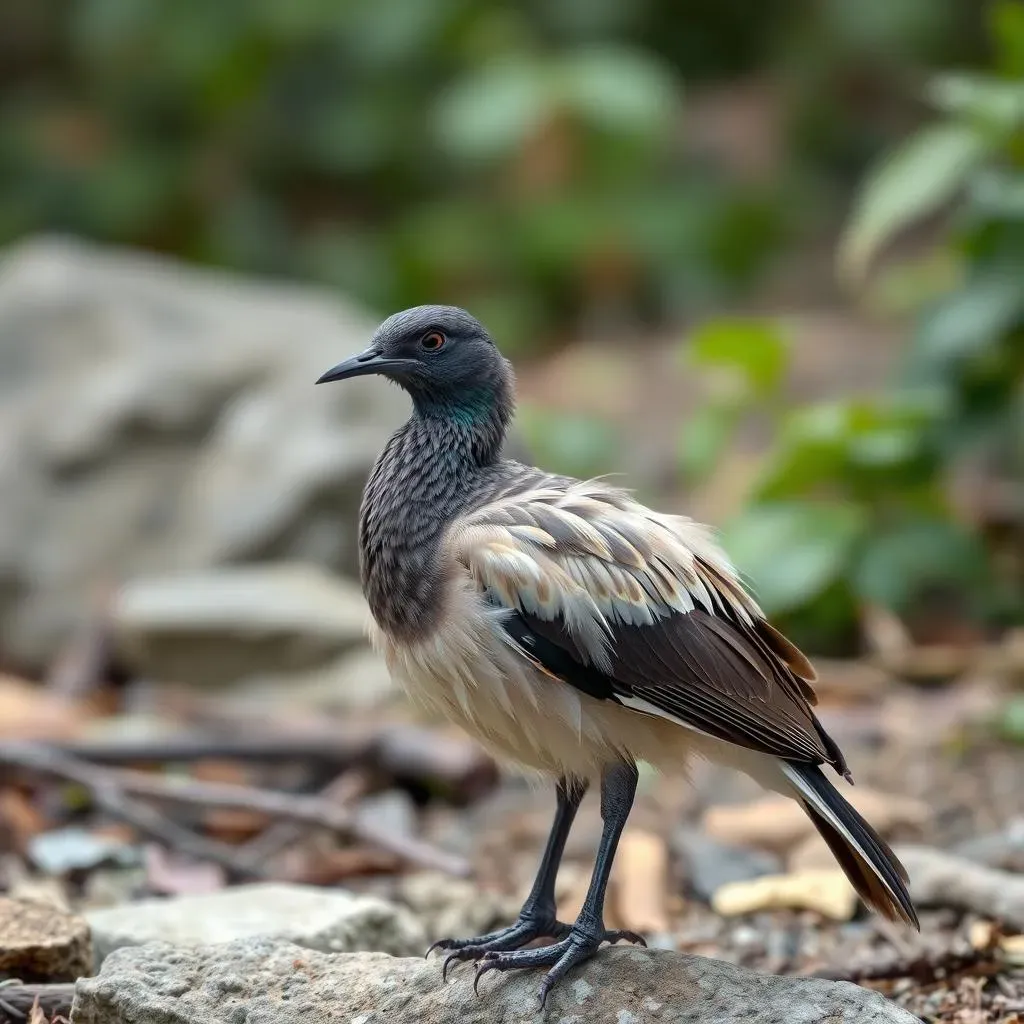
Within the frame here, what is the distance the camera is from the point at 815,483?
22.8 ft

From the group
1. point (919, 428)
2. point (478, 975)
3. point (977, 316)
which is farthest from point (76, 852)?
point (977, 316)

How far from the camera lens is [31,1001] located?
3596 millimetres

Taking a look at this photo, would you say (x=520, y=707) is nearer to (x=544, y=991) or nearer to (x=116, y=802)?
(x=544, y=991)

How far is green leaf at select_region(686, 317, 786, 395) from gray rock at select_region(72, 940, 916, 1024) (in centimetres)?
399

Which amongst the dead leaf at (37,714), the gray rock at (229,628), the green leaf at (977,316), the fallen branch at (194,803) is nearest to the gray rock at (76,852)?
the fallen branch at (194,803)

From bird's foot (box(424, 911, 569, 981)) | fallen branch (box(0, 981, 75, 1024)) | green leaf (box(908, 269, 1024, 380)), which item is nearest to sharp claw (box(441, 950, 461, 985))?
bird's foot (box(424, 911, 569, 981))

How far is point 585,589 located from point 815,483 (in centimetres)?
359

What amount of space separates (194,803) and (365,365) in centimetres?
228

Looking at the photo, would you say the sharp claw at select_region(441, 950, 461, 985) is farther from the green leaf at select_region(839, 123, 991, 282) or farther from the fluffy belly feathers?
the green leaf at select_region(839, 123, 991, 282)

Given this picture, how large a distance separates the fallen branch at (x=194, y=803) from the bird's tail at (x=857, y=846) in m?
1.67

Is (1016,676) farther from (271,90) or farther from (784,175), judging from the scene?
(271,90)

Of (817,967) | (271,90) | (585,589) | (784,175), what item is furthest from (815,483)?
(271,90)

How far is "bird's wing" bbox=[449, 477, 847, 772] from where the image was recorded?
352 cm

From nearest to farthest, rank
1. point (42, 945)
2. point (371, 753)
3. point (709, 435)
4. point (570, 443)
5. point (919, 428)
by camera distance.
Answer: point (42, 945) < point (371, 753) < point (919, 428) < point (709, 435) < point (570, 443)
